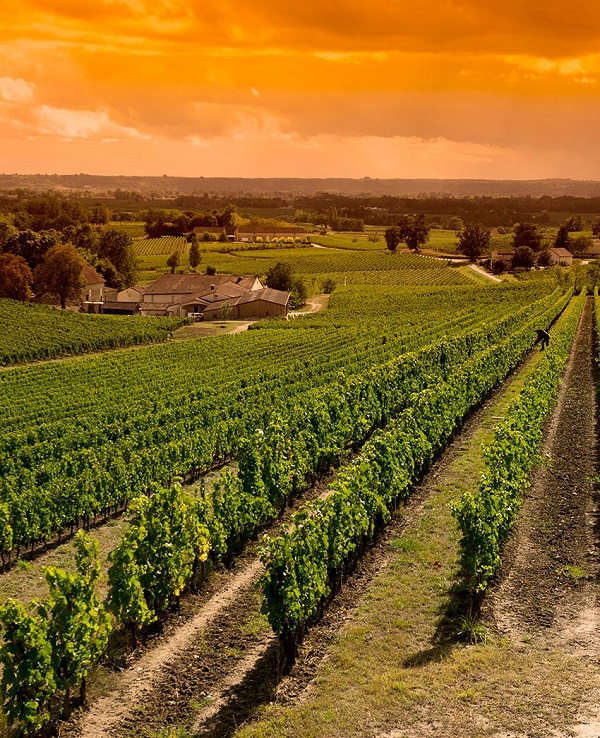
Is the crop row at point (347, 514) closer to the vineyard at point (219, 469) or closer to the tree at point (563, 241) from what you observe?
the vineyard at point (219, 469)

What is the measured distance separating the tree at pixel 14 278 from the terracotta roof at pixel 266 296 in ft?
86.0

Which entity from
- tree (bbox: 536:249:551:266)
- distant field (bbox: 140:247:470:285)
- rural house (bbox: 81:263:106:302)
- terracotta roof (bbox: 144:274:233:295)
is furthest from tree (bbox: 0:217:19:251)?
tree (bbox: 536:249:551:266)

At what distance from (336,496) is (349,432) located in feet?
37.4

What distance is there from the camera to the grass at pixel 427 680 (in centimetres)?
1299

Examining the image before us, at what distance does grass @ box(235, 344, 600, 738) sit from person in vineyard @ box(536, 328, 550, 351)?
1722 inches

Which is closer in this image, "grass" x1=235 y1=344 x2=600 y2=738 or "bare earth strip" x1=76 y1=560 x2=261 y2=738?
"grass" x1=235 y1=344 x2=600 y2=738

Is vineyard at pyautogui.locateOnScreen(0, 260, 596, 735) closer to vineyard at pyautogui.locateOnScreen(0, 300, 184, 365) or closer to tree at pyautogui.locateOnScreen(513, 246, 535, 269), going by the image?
vineyard at pyautogui.locateOnScreen(0, 300, 184, 365)

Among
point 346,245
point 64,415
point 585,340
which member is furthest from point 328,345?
point 346,245

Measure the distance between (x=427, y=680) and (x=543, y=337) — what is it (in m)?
49.8

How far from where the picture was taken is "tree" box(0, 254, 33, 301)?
93500mm

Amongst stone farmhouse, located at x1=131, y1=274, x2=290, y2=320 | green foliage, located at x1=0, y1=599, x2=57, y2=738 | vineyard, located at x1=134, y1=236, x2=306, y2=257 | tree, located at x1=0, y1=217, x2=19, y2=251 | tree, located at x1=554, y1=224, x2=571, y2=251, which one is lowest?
stone farmhouse, located at x1=131, y1=274, x2=290, y2=320

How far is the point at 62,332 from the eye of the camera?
3029 inches

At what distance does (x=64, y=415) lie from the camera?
1606 inches

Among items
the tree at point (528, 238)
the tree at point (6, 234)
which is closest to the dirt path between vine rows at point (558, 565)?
the tree at point (6, 234)
